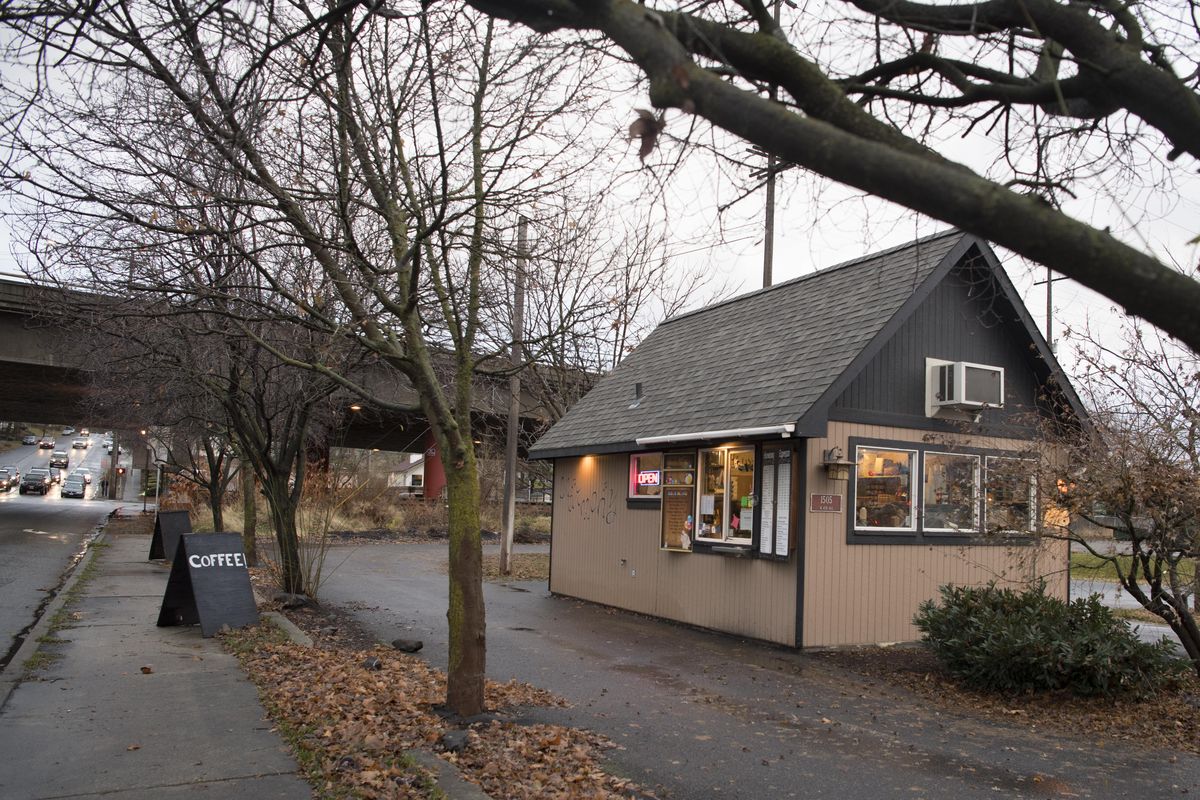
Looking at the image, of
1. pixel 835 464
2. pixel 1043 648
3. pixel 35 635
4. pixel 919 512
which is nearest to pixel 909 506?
pixel 919 512

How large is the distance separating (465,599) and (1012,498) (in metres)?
6.84

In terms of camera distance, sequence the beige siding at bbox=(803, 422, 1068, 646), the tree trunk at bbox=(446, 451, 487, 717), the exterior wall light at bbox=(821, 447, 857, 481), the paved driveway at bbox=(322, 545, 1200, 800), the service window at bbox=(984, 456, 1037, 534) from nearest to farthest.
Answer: the paved driveway at bbox=(322, 545, 1200, 800) → the tree trunk at bbox=(446, 451, 487, 717) → the service window at bbox=(984, 456, 1037, 534) → the beige siding at bbox=(803, 422, 1068, 646) → the exterior wall light at bbox=(821, 447, 857, 481)

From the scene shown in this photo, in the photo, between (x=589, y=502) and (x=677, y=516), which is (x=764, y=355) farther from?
(x=589, y=502)

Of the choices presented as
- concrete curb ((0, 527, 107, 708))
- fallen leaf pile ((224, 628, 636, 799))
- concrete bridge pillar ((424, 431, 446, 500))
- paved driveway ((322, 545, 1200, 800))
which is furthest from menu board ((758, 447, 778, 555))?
concrete bridge pillar ((424, 431, 446, 500))

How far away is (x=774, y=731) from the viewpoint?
26.1 ft

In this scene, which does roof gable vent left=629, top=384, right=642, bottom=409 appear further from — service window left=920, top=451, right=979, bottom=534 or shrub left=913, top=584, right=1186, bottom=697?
shrub left=913, top=584, right=1186, bottom=697

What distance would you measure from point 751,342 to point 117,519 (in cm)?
3338

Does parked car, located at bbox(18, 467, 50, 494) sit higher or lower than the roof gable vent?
lower

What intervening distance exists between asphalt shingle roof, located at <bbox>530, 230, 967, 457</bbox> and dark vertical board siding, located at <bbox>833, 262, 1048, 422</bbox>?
1.73ft

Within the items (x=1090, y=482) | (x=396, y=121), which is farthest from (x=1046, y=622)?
(x=396, y=121)

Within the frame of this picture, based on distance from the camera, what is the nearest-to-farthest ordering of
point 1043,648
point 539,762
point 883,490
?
point 539,762, point 1043,648, point 883,490

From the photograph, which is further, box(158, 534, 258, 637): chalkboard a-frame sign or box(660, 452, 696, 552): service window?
box(660, 452, 696, 552): service window

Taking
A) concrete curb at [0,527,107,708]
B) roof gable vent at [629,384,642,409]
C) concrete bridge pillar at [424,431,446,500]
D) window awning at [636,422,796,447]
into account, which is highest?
roof gable vent at [629,384,642,409]

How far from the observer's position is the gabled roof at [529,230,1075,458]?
41.0 ft
